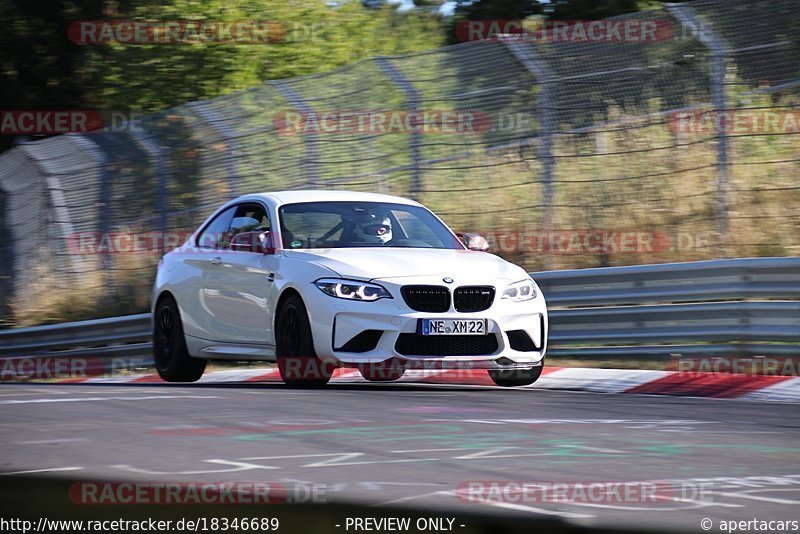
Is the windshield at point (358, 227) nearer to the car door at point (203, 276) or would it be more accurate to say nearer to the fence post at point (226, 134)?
the car door at point (203, 276)

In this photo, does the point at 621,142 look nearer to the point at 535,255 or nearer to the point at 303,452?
the point at 535,255

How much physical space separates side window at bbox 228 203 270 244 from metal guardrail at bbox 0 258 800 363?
8.52 ft

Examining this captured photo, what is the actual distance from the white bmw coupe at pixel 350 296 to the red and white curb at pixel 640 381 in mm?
566

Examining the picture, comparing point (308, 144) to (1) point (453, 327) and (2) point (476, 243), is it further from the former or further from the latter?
(1) point (453, 327)

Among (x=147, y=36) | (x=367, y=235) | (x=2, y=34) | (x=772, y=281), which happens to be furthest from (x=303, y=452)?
(x=2, y=34)

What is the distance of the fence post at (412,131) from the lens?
14109 millimetres

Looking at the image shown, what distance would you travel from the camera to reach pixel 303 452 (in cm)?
612

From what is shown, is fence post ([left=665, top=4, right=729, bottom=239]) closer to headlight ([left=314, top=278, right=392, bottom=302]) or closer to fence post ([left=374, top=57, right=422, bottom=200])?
fence post ([left=374, top=57, right=422, bottom=200])

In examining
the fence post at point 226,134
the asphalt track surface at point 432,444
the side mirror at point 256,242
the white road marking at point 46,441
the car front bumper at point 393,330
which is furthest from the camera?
the fence post at point 226,134

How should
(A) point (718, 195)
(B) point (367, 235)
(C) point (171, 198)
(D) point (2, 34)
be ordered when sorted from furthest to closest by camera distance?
(D) point (2, 34), (C) point (171, 198), (A) point (718, 195), (B) point (367, 235)

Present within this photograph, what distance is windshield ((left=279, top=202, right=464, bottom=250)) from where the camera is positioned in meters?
10.4

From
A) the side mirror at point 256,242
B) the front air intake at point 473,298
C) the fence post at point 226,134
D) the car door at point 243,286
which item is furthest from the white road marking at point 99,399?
the fence post at point 226,134

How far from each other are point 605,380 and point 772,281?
1.49 m

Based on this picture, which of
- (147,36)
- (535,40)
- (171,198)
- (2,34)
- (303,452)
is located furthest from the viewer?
(2,34)
